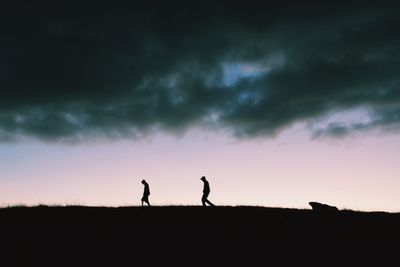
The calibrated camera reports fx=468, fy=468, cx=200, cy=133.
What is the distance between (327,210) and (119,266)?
1711cm

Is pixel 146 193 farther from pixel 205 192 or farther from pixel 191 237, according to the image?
pixel 191 237

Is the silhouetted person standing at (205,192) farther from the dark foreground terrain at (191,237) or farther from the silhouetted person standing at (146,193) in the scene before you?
the silhouetted person standing at (146,193)

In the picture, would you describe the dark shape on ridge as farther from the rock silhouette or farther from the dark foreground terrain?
the rock silhouette

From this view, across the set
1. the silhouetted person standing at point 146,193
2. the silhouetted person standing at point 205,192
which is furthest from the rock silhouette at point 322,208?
the silhouetted person standing at point 146,193

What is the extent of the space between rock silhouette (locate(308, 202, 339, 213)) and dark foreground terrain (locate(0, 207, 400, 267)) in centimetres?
146

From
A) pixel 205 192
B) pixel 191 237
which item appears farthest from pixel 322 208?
pixel 191 237

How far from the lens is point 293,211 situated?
101 feet

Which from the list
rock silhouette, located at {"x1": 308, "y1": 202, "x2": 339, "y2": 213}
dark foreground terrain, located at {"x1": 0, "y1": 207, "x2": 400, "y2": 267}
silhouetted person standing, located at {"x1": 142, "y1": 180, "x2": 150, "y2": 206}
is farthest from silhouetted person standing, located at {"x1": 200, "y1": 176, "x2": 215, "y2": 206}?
rock silhouette, located at {"x1": 308, "y1": 202, "x2": 339, "y2": 213}

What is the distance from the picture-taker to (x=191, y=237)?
23.5 metres

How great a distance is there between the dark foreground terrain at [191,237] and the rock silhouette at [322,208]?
146 cm

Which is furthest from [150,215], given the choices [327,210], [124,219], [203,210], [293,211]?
[327,210]

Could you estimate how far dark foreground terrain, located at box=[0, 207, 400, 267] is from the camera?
20734 millimetres

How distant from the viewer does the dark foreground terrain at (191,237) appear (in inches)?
816

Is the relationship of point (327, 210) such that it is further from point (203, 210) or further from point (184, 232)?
point (184, 232)
